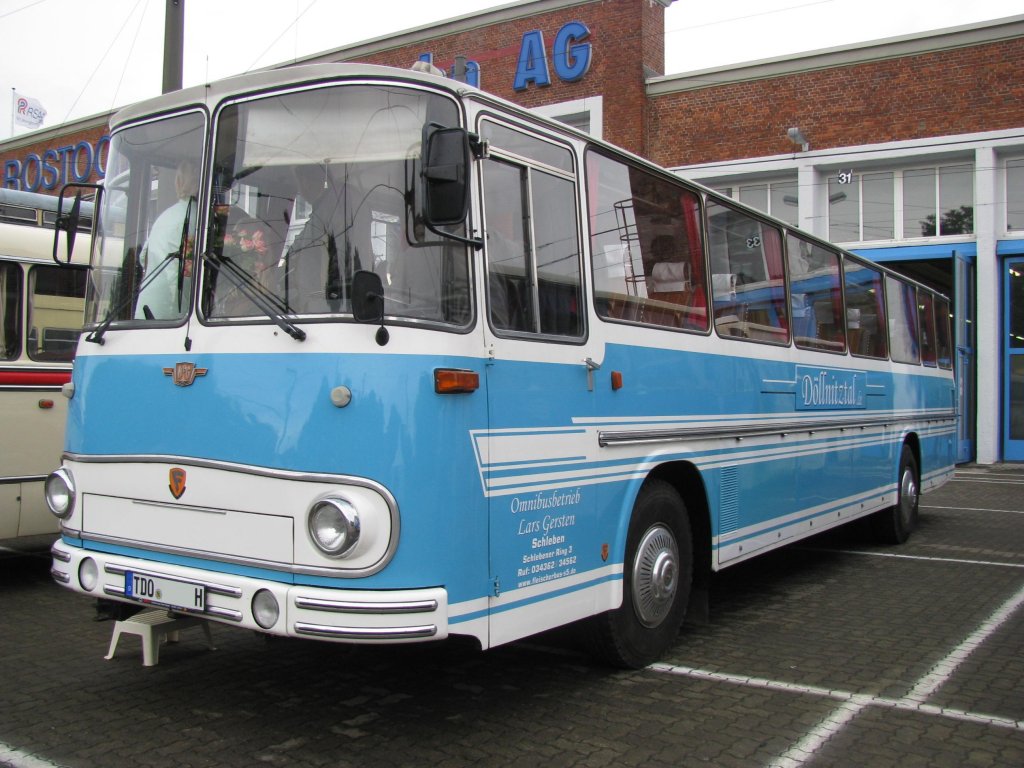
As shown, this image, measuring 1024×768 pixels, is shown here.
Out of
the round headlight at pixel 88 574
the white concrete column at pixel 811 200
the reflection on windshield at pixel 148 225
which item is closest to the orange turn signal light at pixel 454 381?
the reflection on windshield at pixel 148 225

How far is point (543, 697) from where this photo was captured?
16.9 feet

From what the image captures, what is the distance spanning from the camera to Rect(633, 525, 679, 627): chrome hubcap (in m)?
5.59

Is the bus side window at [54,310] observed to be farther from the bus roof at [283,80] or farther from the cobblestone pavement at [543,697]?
the bus roof at [283,80]

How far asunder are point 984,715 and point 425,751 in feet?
9.43

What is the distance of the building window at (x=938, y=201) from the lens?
1938 centimetres

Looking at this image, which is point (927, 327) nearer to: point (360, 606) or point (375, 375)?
point (375, 375)

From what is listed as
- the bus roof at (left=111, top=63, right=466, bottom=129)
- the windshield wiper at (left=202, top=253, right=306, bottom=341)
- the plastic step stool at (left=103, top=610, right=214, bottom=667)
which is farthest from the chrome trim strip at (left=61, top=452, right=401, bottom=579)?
the bus roof at (left=111, top=63, right=466, bottom=129)

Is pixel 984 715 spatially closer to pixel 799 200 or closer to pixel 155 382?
pixel 155 382

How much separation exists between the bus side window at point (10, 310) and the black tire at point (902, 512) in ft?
28.2

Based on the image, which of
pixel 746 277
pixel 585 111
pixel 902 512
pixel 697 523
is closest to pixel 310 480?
pixel 697 523

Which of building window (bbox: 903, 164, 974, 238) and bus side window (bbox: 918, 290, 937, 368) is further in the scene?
building window (bbox: 903, 164, 974, 238)

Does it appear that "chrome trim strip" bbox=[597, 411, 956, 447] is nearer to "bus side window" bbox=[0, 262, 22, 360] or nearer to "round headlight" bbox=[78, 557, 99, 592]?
"round headlight" bbox=[78, 557, 99, 592]

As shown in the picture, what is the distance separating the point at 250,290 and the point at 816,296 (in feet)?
18.7

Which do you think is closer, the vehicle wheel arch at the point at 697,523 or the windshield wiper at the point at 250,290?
the windshield wiper at the point at 250,290
